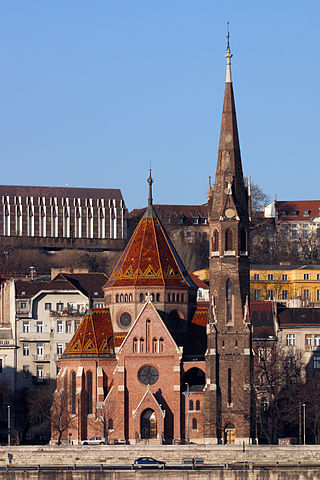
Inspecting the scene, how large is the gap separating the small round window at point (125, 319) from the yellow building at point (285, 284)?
48943mm

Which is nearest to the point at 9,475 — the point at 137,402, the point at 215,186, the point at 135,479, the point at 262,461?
the point at 135,479

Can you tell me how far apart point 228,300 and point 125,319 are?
10.5m

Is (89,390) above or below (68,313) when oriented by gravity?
below

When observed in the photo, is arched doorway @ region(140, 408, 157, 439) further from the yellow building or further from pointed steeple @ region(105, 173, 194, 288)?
the yellow building

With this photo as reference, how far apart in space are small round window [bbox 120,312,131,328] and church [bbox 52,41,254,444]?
0.25 feet

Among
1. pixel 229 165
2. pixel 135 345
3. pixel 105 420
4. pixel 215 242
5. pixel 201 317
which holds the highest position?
pixel 229 165

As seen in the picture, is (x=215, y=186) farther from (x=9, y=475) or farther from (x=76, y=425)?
(x=9, y=475)

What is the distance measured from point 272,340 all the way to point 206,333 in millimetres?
16437

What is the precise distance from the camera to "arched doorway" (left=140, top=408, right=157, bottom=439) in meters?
130

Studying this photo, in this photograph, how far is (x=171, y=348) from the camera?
133250 millimetres

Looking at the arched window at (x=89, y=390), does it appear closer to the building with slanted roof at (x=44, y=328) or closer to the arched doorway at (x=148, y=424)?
the arched doorway at (x=148, y=424)

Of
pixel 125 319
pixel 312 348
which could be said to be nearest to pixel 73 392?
pixel 125 319

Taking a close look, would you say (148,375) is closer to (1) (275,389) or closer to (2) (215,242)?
(1) (275,389)

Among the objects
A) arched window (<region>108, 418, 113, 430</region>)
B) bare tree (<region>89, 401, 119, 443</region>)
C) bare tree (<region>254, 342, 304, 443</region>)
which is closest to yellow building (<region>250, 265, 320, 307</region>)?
bare tree (<region>254, 342, 304, 443</region>)
